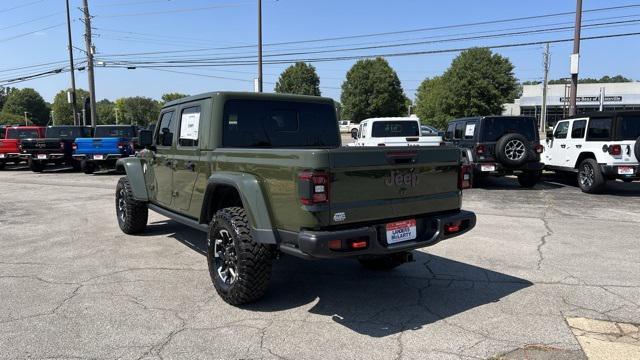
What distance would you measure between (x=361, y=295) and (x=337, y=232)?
132 centimetres

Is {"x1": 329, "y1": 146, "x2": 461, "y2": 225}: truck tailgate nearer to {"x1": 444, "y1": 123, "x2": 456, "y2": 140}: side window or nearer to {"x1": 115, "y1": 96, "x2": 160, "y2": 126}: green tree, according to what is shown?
{"x1": 444, "y1": 123, "x2": 456, "y2": 140}: side window

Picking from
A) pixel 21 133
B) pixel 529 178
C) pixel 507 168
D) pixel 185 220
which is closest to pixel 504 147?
pixel 507 168

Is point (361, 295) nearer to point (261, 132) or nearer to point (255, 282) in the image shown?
point (255, 282)

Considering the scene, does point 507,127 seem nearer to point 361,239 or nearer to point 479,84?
point 361,239

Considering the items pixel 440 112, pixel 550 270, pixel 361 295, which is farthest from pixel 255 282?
pixel 440 112

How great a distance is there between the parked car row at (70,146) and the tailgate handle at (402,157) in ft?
49.0

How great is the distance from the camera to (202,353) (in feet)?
11.6

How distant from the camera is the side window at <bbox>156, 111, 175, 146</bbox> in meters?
5.93

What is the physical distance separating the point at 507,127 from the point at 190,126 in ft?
32.0

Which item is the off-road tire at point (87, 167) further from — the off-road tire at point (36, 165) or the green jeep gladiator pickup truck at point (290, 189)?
the green jeep gladiator pickup truck at point (290, 189)

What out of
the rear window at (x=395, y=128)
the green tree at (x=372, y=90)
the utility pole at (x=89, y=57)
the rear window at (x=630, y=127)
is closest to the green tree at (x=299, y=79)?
the green tree at (x=372, y=90)

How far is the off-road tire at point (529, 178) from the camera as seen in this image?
13016mm

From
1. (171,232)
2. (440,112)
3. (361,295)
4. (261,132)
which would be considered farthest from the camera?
(440,112)

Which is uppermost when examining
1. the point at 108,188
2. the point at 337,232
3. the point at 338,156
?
the point at 338,156
